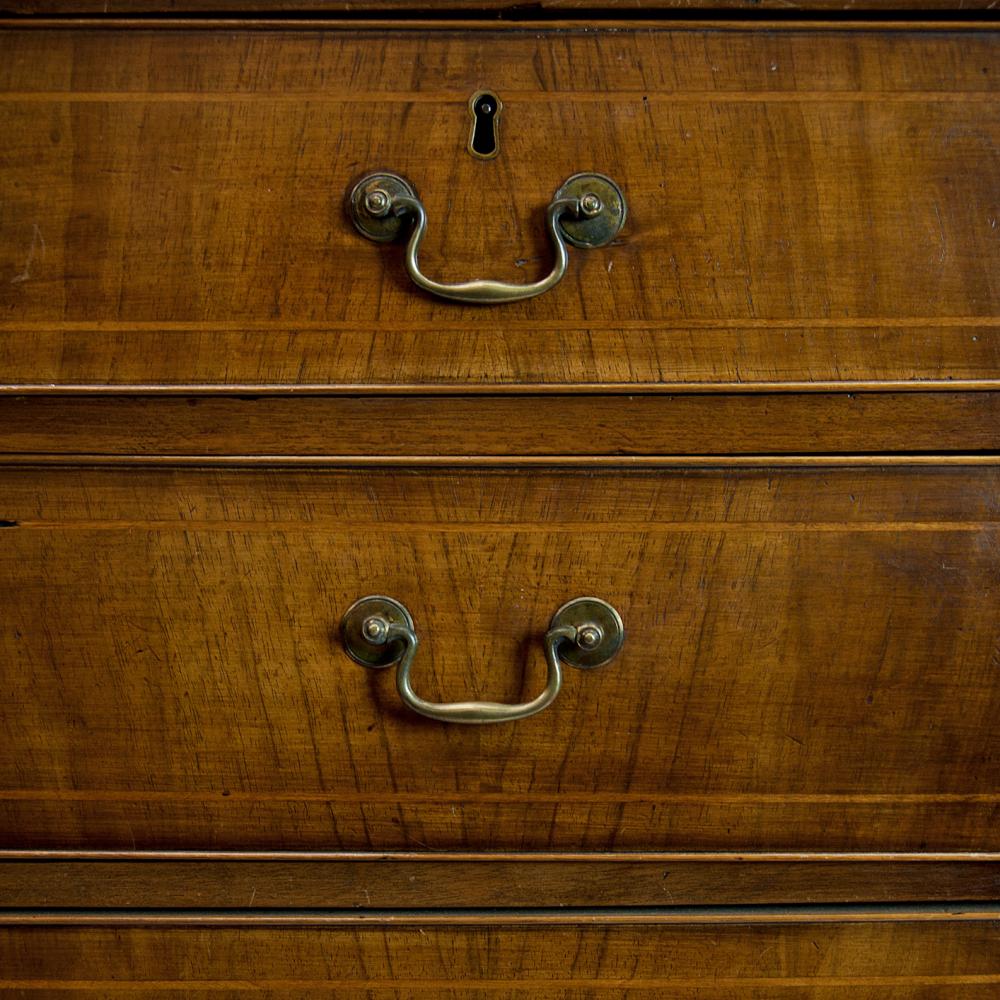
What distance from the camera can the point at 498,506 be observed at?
0.48 metres

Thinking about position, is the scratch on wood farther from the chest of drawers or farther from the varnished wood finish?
the varnished wood finish

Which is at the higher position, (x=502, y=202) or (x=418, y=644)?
(x=502, y=202)

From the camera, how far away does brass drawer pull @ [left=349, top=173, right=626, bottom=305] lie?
0.45m

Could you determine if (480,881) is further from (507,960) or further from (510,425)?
(510,425)

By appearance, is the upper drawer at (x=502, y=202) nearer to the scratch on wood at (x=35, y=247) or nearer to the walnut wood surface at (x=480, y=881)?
the scratch on wood at (x=35, y=247)

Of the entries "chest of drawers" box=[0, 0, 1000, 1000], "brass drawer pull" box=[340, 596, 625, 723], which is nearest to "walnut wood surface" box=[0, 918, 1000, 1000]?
"chest of drawers" box=[0, 0, 1000, 1000]

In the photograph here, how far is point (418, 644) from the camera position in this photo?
49cm

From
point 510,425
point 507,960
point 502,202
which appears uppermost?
point 502,202

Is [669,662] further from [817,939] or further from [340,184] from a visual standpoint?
[340,184]

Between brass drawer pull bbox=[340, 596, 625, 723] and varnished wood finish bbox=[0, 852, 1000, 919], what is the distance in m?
0.10

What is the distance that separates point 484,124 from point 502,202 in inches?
1.5

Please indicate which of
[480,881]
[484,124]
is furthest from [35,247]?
[480,881]

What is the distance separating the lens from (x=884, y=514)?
48 cm

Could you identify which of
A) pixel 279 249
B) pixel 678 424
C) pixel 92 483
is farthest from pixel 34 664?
pixel 678 424
